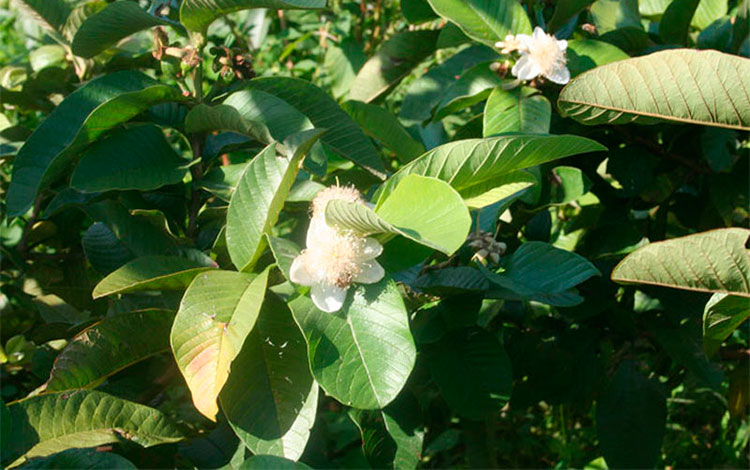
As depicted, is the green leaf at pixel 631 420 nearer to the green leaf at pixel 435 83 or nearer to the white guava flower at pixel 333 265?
the green leaf at pixel 435 83

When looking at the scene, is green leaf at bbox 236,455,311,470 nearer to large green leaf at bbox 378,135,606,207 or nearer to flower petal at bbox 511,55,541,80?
large green leaf at bbox 378,135,606,207

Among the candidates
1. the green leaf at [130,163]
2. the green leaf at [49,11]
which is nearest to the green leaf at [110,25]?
the green leaf at [130,163]

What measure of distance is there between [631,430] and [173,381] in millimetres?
959

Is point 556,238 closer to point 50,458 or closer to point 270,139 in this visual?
point 270,139

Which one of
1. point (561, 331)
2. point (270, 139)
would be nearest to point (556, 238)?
point (561, 331)

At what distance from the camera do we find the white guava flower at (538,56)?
4.12ft

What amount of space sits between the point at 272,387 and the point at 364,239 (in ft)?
0.83

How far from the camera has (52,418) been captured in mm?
993

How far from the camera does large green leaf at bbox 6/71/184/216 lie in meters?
1.10

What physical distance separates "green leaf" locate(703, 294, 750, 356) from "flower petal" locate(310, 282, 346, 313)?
47cm

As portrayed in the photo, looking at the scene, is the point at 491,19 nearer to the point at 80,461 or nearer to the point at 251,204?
the point at 251,204

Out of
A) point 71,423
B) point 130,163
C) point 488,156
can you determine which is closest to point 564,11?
point 488,156

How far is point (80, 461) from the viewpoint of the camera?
918mm

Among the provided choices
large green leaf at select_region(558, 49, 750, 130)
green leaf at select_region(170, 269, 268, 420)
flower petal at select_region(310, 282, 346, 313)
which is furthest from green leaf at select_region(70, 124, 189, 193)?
large green leaf at select_region(558, 49, 750, 130)
